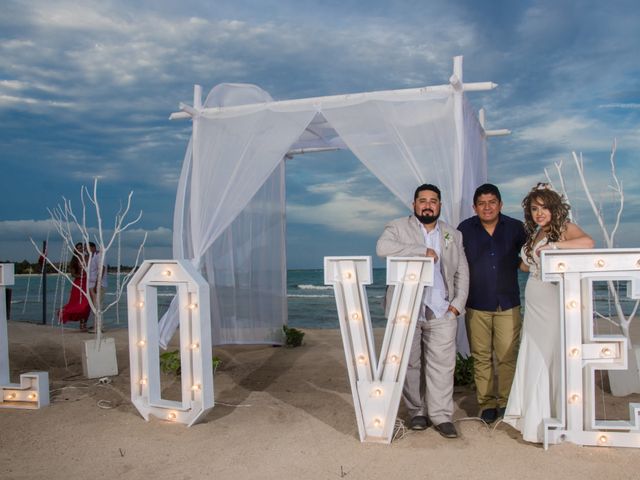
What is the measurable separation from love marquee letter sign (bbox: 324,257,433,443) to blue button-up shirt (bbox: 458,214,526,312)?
559 millimetres

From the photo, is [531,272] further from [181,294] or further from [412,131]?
[181,294]

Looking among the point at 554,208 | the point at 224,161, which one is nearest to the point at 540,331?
the point at 554,208

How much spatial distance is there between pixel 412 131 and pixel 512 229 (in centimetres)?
139

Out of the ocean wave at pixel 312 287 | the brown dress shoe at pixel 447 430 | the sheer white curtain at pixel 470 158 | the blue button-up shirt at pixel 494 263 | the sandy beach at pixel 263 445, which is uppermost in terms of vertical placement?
the sheer white curtain at pixel 470 158

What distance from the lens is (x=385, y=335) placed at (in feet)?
11.0

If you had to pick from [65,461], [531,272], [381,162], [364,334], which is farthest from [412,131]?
[65,461]

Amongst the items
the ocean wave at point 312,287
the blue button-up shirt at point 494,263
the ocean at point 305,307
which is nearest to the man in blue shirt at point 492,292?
the blue button-up shirt at point 494,263

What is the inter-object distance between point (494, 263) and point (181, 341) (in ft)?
6.60

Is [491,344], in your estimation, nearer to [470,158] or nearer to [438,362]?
[438,362]

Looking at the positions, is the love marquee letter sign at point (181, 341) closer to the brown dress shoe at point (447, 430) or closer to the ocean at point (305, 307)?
the brown dress shoe at point (447, 430)

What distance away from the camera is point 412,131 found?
479 centimetres

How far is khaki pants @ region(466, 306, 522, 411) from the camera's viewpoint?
3.72 metres

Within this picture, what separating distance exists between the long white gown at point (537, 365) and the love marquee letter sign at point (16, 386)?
309cm

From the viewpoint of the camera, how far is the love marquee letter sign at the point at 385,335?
331 cm
